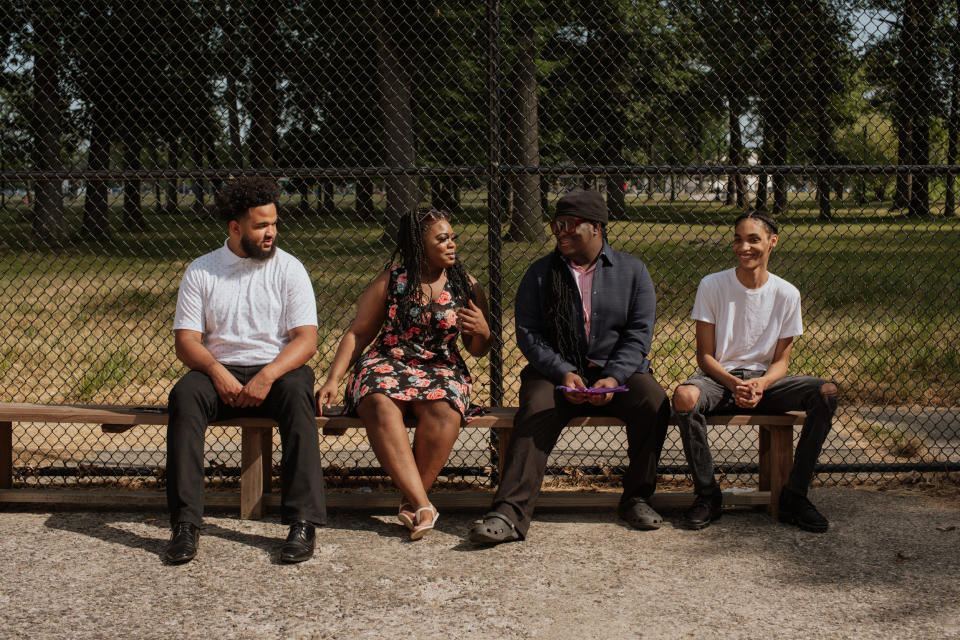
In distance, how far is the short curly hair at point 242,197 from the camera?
419 centimetres

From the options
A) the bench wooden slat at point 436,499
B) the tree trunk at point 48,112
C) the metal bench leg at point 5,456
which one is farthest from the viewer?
the tree trunk at point 48,112

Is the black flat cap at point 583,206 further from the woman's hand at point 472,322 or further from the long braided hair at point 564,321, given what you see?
the woman's hand at point 472,322

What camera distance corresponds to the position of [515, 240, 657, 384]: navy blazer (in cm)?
423

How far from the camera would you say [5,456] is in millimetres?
4570

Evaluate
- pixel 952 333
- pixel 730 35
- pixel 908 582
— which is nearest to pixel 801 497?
pixel 908 582

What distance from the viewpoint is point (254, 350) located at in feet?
13.9

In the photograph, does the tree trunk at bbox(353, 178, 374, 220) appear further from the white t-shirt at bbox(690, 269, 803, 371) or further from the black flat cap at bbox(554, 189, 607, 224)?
the white t-shirt at bbox(690, 269, 803, 371)

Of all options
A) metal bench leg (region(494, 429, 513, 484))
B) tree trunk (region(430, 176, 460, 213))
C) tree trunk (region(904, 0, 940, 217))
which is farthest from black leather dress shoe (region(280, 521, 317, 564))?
tree trunk (region(904, 0, 940, 217))

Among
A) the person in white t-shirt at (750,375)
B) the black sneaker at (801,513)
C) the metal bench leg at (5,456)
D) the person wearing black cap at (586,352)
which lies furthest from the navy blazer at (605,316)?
the metal bench leg at (5,456)

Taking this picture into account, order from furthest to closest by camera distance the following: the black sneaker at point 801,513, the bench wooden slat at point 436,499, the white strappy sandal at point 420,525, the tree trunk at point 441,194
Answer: the tree trunk at point 441,194 → the bench wooden slat at point 436,499 → the black sneaker at point 801,513 → the white strappy sandal at point 420,525

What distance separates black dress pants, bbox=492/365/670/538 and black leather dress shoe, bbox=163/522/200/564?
1.27m

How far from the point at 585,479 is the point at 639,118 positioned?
1969 centimetres

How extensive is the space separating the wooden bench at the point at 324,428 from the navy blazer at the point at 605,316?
0.30 metres

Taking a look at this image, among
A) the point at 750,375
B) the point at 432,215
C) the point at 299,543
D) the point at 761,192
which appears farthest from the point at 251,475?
the point at 761,192
